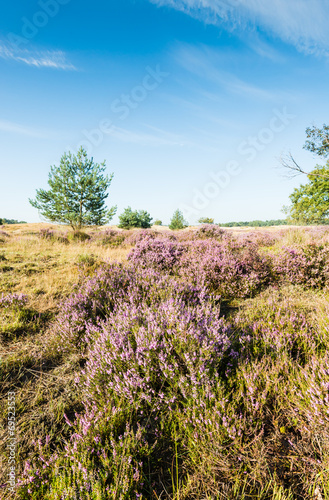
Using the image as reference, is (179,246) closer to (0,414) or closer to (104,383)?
(104,383)

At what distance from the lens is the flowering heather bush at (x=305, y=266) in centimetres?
460

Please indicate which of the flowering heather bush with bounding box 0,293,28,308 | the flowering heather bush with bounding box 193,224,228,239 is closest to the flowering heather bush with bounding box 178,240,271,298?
the flowering heather bush with bounding box 0,293,28,308

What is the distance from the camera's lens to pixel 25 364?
8.46ft

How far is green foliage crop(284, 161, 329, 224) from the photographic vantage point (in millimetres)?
21562

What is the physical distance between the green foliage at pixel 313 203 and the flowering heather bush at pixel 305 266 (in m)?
20.6

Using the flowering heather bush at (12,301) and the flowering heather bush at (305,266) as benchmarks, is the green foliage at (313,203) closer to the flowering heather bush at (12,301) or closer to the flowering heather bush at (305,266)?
the flowering heather bush at (305,266)

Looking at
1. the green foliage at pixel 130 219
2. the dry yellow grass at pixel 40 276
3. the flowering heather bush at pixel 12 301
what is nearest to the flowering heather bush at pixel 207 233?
the dry yellow grass at pixel 40 276

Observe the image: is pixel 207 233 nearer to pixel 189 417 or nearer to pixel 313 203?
pixel 189 417

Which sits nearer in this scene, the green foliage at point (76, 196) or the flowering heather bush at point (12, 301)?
the flowering heather bush at point (12, 301)

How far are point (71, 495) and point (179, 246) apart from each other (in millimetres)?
5808

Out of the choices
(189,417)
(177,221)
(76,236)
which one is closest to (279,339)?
(189,417)

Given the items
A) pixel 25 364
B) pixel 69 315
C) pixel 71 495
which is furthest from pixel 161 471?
pixel 69 315

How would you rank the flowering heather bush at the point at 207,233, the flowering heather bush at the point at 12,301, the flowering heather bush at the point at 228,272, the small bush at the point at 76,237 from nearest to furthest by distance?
the flowering heather bush at the point at 12,301, the flowering heather bush at the point at 228,272, the flowering heather bush at the point at 207,233, the small bush at the point at 76,237

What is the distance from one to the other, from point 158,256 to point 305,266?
3567 mm
